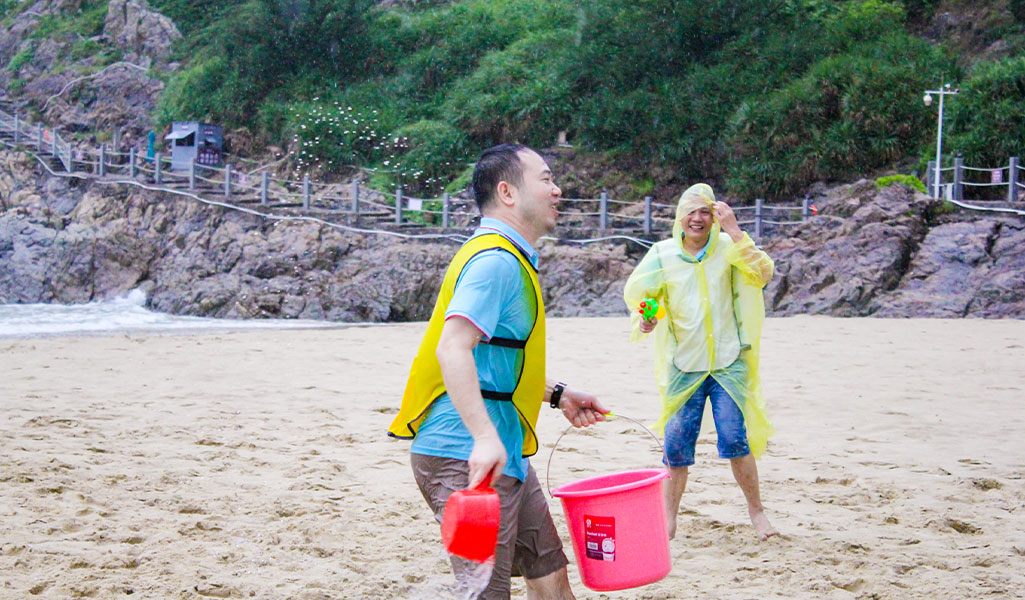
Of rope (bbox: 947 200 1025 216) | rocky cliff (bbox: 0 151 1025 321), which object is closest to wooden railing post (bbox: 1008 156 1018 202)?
rope (bbox: 947 200 1025 216)

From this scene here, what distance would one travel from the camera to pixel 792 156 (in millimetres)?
21266

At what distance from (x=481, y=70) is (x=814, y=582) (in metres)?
25.7

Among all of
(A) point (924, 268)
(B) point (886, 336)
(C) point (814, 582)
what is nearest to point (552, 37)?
(A) point (924, 268)

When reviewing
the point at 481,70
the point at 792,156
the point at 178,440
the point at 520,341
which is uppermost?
the point at 481,70

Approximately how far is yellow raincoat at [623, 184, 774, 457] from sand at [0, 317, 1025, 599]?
62 centimetres

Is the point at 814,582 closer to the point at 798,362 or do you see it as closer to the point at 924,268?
the point at 798,362

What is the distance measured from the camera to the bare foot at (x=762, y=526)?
4078 millimetres

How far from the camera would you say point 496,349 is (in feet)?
8.10

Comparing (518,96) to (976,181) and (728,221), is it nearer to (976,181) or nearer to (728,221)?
(976,181)

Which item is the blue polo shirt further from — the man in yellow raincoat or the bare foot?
the bare foot

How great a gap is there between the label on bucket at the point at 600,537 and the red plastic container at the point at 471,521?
22.0 inches

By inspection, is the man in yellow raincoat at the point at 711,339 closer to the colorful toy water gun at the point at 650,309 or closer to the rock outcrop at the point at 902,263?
the colorful toy water gun at the point at 650,309

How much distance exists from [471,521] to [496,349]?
455 mm

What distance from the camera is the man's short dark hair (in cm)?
261
